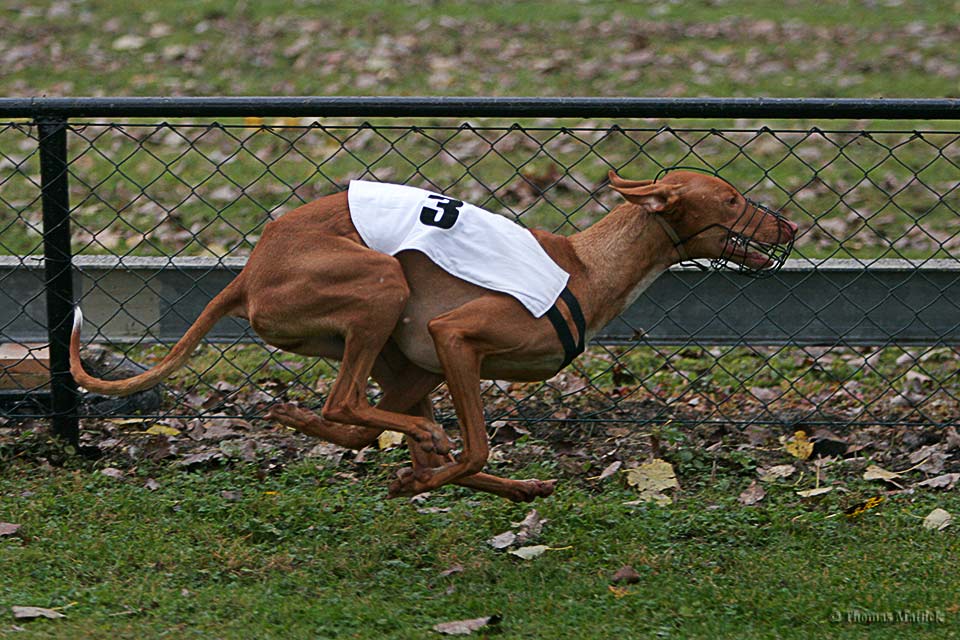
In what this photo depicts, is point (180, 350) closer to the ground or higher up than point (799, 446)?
higher up

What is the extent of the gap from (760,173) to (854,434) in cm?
316

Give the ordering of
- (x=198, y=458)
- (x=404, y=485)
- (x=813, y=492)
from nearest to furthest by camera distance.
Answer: (x=404, y=485) → (x=813, y=492) → (x=198, y=458)

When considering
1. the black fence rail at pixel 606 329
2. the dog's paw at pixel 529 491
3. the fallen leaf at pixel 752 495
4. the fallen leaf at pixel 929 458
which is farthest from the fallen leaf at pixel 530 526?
the fallen leaf at pixel 929 458

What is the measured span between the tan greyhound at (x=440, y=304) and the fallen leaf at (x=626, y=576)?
375 millimetres

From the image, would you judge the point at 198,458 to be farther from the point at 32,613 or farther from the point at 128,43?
the point at 128,43

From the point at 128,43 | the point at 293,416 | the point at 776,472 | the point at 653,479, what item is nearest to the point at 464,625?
the point at 293,416

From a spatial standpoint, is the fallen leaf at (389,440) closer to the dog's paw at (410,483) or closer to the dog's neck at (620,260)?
the dog's paw at (410,483)

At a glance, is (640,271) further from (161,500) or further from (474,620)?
(161,500)

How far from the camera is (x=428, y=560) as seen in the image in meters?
3.95

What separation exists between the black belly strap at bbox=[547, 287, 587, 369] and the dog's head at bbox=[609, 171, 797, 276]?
35 cm

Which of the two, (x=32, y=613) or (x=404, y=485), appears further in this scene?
(x=404, y=485)

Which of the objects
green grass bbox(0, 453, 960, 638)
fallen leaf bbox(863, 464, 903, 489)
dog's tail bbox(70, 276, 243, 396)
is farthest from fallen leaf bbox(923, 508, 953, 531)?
dog's tail bbox(70, 276, 243, 396)

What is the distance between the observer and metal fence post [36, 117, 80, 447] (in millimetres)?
4484

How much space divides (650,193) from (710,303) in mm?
1588
